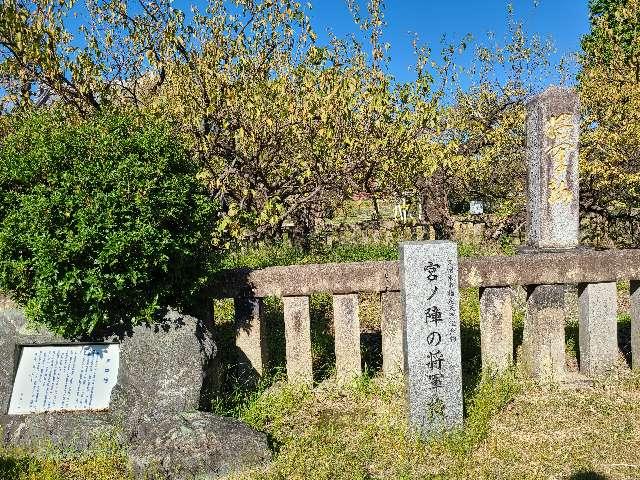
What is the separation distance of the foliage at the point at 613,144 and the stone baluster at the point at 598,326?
20.5ft

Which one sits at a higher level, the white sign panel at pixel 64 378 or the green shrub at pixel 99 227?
the green shrub at pixel 99 227

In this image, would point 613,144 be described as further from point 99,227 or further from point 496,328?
point 99,227

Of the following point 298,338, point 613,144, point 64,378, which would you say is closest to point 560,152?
Result: point 298,338

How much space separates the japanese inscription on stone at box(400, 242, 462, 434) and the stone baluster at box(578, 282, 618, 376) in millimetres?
1693

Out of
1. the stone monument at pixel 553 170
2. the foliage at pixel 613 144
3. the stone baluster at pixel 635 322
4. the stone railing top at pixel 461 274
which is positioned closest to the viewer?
the stone railing top at pixel 461 274

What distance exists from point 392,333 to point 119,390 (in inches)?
97.8

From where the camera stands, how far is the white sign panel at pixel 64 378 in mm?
4156

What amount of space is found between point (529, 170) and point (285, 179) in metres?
3.96

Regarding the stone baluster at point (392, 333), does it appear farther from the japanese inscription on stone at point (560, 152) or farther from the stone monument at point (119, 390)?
the japanese inscription on stone at point (560, 152)

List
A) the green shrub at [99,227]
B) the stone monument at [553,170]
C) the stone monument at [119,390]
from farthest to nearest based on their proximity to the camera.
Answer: the stone monument at [553,170], the green shrub at [99,227], the stone monument at [119,390]

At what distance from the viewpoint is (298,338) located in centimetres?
480

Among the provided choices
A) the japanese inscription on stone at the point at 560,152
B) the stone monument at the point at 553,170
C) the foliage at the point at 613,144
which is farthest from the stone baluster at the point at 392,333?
the foliage at the point at 613,144

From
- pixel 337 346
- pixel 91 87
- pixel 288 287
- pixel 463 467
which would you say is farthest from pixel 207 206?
pixel 91 87

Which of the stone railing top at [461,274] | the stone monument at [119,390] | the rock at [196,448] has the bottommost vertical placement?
the rock at [196,448]
